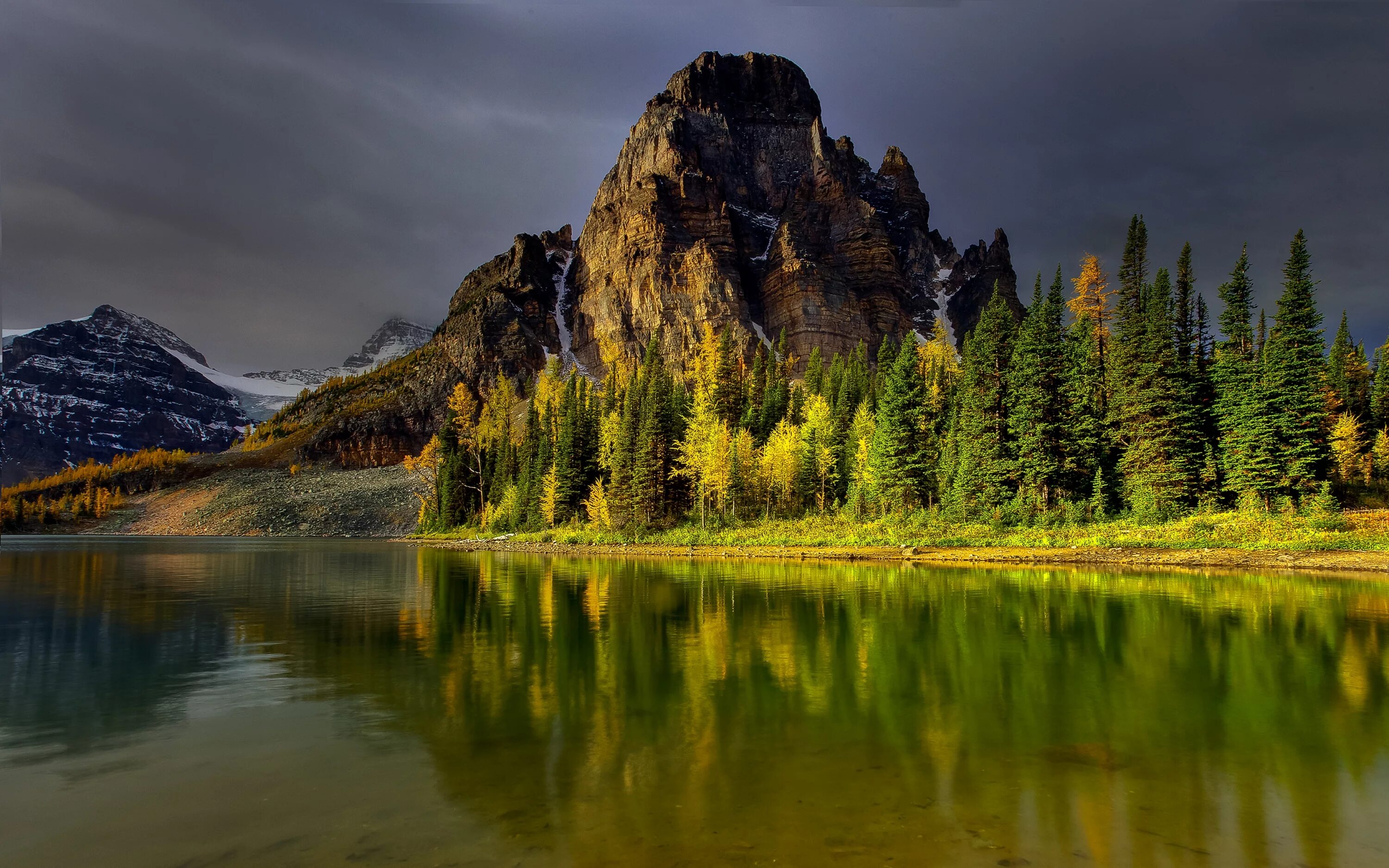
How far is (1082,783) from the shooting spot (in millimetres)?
7512

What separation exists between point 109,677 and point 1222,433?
61.4 m

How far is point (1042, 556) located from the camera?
39.6 m

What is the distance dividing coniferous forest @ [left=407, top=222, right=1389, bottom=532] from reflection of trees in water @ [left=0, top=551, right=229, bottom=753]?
136 ft

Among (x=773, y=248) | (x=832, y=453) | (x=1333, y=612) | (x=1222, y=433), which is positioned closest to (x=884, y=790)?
(x=1333, y=612)

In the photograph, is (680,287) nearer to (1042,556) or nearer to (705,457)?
(705,457)

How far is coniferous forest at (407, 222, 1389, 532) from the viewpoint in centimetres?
4378

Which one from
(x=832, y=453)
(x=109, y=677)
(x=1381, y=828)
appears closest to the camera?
(x=1381, y=828)

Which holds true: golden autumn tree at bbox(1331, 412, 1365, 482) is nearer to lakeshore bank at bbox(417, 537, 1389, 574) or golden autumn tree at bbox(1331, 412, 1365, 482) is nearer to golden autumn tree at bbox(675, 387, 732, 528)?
lakeshore bank at bbox(417, 537, 1389, 574)

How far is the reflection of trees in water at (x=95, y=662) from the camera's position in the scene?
410 inches

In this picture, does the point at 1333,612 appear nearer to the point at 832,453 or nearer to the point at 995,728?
the point at 995,728

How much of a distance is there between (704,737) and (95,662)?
14.9 metres

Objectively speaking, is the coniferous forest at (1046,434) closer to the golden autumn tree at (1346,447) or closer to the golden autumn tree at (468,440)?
the golden autumn tree at (1346,447)

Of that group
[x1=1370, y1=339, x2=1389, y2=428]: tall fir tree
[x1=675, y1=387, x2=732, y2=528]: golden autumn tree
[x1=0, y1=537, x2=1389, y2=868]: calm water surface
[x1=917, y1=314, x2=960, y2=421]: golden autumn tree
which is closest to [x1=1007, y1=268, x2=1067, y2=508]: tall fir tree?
[x1=917, y1=314, x2=960, y2=421]: golden autumn tree

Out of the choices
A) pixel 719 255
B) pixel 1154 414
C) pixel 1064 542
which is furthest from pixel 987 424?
pixel 719 255
